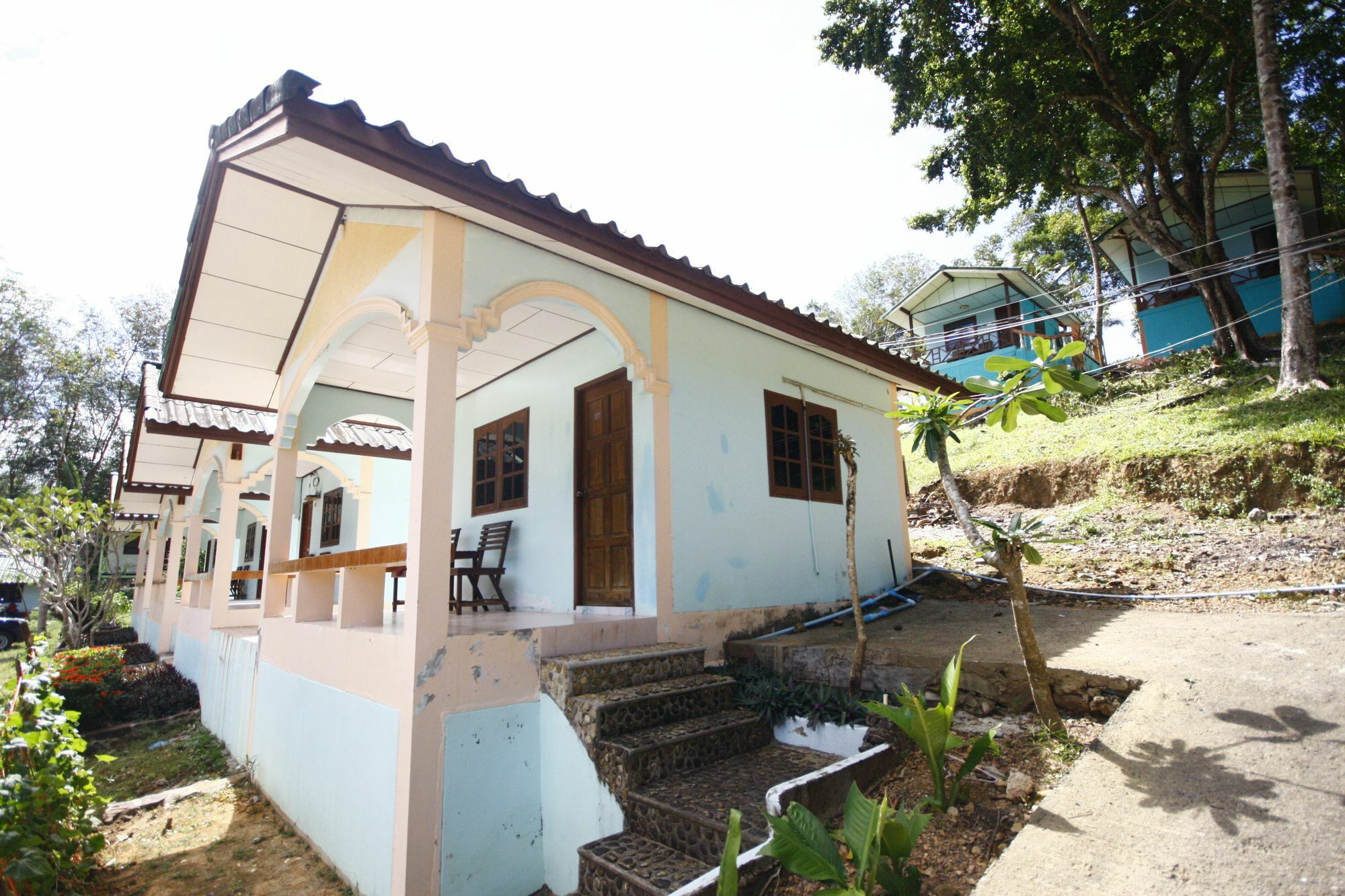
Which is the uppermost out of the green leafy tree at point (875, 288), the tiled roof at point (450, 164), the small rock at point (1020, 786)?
the green leafy tree at point (875, 288)

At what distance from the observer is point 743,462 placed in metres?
5.71

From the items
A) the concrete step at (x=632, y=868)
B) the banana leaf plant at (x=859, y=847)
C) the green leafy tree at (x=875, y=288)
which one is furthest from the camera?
the green leafy tree at (x=875, y=288)

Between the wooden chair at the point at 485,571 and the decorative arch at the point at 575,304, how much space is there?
2.58 meters

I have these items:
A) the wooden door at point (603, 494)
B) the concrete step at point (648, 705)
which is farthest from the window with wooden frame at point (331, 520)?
the concrete step at point (648, 705)

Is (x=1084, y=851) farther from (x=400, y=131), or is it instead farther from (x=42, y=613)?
(x=42, y=613)

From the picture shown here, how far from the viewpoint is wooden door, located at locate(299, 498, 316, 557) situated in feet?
42.4

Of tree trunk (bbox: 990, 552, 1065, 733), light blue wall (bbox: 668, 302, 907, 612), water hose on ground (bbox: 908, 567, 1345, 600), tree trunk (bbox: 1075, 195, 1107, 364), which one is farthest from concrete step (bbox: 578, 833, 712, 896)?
tree trunk (bbox: 1075, 195, 1107, 364)

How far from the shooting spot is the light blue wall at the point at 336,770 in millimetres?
3695

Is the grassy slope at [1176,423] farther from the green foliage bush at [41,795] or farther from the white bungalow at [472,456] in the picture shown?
the green foliage bush at [41,795]

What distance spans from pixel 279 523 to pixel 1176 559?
30.2 feet

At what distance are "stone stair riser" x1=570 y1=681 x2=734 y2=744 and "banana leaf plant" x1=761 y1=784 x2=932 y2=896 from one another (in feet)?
4.96

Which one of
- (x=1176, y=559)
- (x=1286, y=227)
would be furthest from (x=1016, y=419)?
(x=1286, y=227)

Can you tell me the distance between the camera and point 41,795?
3.47m

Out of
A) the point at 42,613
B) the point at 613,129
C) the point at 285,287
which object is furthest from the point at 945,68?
the point at 42,613
